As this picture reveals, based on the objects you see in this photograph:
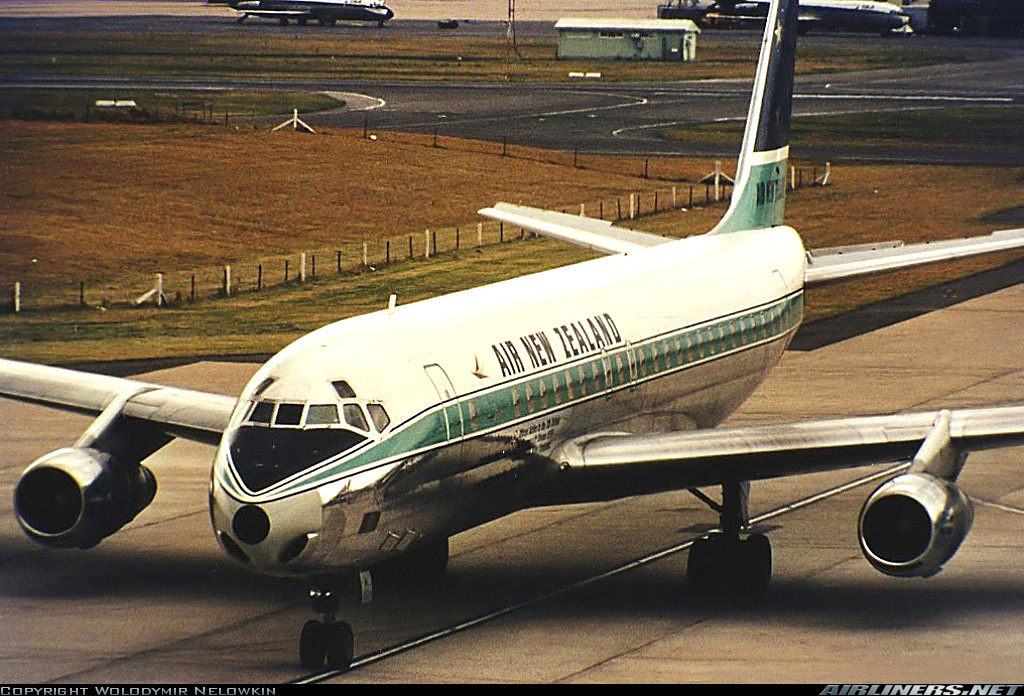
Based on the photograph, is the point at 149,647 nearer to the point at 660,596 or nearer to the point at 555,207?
the point at 660,596

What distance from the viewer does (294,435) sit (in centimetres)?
2655

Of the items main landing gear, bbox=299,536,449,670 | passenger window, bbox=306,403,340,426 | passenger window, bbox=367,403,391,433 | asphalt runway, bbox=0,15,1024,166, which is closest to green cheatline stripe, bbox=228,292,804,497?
passenger window, bbox=367,403,391,433

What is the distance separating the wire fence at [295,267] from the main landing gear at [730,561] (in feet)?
119

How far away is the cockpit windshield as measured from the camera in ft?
85.2

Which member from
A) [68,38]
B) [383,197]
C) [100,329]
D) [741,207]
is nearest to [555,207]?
[383,197]

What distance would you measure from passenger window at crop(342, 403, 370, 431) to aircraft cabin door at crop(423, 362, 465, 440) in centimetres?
168

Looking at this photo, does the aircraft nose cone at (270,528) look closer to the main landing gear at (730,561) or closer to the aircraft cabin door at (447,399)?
the aircraft cabin door at (447,399)

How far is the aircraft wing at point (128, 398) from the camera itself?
3225 cm

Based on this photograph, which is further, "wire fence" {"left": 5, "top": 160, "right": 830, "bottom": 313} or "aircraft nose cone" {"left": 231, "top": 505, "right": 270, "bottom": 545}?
"wire fence" {"left": 5, "top": 160, "right": 830, "bottom": 313}

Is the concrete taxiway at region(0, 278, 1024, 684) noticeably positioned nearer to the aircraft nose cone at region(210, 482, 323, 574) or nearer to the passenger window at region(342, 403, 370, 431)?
the aircraft nose cone at region(210, 482, 323, 574)

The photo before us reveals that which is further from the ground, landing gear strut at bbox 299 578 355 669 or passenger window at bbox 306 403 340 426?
passenger window at bbox 306 403 340 426

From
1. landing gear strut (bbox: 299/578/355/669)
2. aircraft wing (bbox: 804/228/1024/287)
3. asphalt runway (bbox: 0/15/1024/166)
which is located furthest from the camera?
asphalt runway (bbox: 0/15/1024/166)

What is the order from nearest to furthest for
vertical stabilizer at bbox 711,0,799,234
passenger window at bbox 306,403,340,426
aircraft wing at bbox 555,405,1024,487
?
passenger window at bbox 306,403,340,426
aircraft wing at bbox 555,405,1024,487
vertical stabilizer at bbox 711,0,799,234

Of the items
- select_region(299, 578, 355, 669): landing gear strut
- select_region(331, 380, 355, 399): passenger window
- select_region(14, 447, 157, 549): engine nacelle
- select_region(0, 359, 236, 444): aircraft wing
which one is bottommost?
select_region(299, 578, 355, 669): landing gear strut
